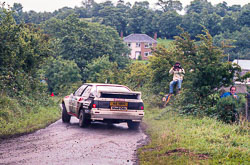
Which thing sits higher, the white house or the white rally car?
the white house

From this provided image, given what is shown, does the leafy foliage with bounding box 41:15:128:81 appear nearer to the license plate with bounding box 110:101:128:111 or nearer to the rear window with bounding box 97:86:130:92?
the rear window with bounding box 97:86:130:92

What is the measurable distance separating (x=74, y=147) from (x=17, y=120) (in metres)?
5.27

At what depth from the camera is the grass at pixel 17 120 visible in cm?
1181

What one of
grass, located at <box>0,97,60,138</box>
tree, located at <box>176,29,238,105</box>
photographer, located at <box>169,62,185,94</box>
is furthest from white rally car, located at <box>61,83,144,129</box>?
photographer, located at <box>169,62,185,94</box>

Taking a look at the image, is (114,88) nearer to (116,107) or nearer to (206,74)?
(116,107)

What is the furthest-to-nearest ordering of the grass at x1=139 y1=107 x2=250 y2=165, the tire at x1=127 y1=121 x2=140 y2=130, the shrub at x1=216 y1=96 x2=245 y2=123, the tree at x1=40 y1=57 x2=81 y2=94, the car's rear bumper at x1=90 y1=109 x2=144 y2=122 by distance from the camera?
the tree at x1=40 y1=57 x2=81 y2=94 < the tire at x1=127 y1=121 x2=140 y2=130 < the shrub at x1=216 y1=96 x2=245 y2=123 < the car's rear bumper at x1=90 y1=109 x2=144 y2=122 < the grass at x1=139 y1=107 x2=250 y2=165

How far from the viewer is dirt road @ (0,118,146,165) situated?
25.7 ft

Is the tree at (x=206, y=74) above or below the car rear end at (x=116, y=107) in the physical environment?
above

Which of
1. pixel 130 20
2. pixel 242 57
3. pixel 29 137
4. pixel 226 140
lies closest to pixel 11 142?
pixel 29 137

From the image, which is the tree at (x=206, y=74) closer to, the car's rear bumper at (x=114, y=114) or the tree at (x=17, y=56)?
the car's rear bumper at (x=114, y=114)

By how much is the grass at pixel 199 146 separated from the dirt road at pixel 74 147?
0.57m

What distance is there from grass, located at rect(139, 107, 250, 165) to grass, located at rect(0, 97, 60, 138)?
174 inches

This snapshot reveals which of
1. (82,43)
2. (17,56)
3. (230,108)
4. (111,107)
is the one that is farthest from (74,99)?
(82,43)

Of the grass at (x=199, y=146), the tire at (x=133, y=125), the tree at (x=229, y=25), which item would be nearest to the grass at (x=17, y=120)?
the tire at (x=133, y=125)
